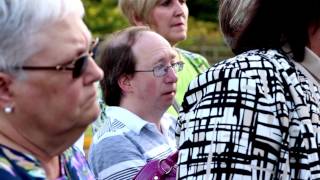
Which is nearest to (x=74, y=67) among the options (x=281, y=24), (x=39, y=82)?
(x=39, y=82)

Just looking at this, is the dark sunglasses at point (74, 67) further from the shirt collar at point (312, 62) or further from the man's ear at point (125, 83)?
the man's ear at point (125, 83)

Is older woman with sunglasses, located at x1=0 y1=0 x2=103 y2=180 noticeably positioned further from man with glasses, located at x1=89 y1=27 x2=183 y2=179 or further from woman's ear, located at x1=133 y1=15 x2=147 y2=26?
woman's ear, located at x1=133 y1=15 x2=147 y2=26

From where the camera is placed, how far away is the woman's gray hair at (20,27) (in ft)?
8.24

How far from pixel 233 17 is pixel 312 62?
1.54 feet

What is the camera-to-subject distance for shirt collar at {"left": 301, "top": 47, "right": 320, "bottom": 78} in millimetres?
3002

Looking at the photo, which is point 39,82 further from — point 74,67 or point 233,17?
point 233,17

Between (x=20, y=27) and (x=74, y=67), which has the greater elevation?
(x=20, y=27)

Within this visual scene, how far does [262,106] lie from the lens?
9.40ft

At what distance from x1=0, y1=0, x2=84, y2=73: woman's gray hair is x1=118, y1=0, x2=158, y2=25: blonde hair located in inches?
110

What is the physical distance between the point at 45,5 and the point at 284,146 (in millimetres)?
883

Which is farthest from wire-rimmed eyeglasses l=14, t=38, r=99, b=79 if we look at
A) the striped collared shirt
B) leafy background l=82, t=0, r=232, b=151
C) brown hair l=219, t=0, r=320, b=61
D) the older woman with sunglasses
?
leafy background l=82, t=0, r=232, b=151

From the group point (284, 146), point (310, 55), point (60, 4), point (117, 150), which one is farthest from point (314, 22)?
point (117, 150)

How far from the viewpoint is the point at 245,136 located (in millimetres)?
2857

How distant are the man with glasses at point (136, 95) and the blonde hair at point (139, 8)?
0.79m
